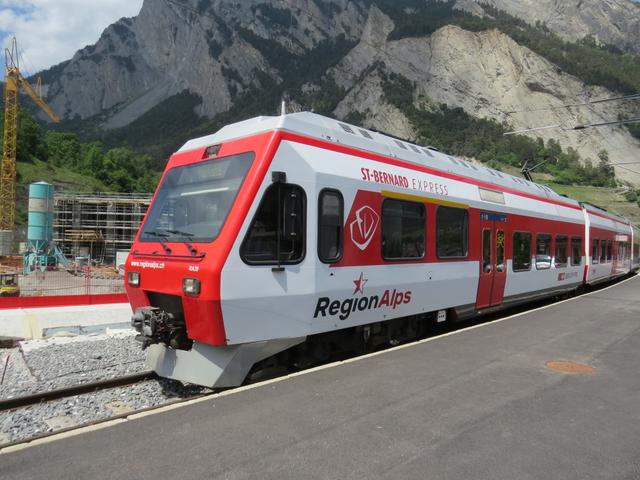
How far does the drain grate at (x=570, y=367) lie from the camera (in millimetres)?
6672

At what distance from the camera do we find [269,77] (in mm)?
181875

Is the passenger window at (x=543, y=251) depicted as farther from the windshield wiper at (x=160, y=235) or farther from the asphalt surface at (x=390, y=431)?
the windshield wiper at (x=160, y=235)

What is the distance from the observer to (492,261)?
11.0 metres

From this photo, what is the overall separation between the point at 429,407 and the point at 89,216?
86243 millimetres

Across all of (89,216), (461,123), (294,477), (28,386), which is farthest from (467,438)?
(461,123)

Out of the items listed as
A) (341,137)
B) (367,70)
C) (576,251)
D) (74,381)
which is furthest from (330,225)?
(367,70)

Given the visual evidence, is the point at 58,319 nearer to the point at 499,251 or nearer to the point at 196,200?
the point at 196,200

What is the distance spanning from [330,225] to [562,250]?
11388 millimetres

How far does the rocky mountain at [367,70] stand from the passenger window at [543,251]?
110828mm

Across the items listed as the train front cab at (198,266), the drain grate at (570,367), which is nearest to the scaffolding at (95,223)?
the train front cab at (198,266)

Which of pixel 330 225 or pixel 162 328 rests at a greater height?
pixel 330 225

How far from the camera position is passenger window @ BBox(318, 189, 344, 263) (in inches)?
262

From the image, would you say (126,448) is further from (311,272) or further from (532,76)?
(532,76)

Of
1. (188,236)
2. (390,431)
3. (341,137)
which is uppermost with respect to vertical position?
(341,137)
